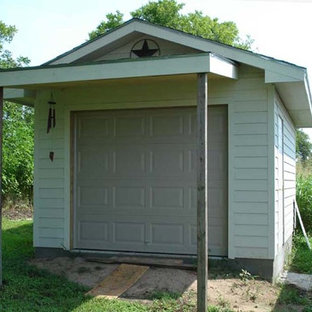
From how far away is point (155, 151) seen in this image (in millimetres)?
7441

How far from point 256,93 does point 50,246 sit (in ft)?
13.5

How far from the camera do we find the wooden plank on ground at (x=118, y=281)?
5855 millimetres

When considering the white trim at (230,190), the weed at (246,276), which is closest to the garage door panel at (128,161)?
the white trim at (230,190)

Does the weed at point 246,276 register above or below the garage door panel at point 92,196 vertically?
below

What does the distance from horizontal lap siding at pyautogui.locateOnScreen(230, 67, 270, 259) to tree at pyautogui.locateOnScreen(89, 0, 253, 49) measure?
Answer: 2551 cm

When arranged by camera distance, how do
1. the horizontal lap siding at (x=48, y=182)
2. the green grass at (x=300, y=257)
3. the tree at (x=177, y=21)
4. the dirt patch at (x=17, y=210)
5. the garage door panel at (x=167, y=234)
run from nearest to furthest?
1. the garage door panel at (x=167, y=234)
2. the horizontal lap siding at (x=48, y=182)
3. the green grass at (x=300, y=257)
4. the dirt patch at (x=17, y=210)
5. the tree at (x=177, y=21)

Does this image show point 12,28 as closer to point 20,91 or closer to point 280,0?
point 20,91

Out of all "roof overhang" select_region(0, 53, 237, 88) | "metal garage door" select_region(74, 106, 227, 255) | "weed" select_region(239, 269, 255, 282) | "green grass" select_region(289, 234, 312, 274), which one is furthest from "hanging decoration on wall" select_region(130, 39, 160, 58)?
"green grass" select_region(289, 234, 312, 274)

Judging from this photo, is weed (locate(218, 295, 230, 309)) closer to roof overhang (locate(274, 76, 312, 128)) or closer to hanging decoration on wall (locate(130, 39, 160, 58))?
roof overhang (locate(274, 76, 312, 128))

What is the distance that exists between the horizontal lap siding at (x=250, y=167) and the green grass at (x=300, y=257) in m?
1.59

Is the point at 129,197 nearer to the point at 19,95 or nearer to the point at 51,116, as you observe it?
the point at 51,116

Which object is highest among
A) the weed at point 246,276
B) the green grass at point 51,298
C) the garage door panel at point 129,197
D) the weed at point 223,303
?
the garage door panel at point 129,197

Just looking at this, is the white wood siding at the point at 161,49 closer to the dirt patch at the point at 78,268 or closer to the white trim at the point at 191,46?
the white trim at the point at 191,46

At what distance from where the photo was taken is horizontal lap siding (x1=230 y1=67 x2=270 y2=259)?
22.3ft
